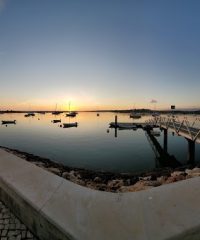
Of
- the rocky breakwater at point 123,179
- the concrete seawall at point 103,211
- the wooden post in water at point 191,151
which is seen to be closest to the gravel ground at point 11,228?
the concrete seawall at point 103,211

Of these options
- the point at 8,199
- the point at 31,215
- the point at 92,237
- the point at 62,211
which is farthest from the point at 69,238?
the point at 8,199

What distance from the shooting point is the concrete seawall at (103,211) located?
2.94 metres

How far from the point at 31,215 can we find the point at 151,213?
1.87 metres

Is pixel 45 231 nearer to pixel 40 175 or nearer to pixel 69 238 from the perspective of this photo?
pixel 69 238

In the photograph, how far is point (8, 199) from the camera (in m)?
4.68

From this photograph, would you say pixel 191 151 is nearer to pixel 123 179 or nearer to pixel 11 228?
pixel 123 179

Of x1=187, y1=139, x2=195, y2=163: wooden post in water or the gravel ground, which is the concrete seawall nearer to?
the gravel ground

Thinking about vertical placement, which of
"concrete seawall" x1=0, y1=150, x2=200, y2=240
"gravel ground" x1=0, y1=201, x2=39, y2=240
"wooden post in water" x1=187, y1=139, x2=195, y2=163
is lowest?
"wooden post in water" x1=187, y1=139, x2=195, y2=163

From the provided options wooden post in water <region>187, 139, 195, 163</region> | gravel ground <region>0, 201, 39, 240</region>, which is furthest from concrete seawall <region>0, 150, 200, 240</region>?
wooden post in water <region>187, 139, 195, 163</region>

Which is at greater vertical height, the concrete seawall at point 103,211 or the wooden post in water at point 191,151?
the concrete seawall at point 103,211

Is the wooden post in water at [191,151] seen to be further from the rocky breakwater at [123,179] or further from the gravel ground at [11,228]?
the gravel ground at [11,228]

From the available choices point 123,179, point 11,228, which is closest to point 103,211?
point 11,228

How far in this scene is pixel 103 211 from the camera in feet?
11.1

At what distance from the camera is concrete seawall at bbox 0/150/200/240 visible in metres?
2.94
